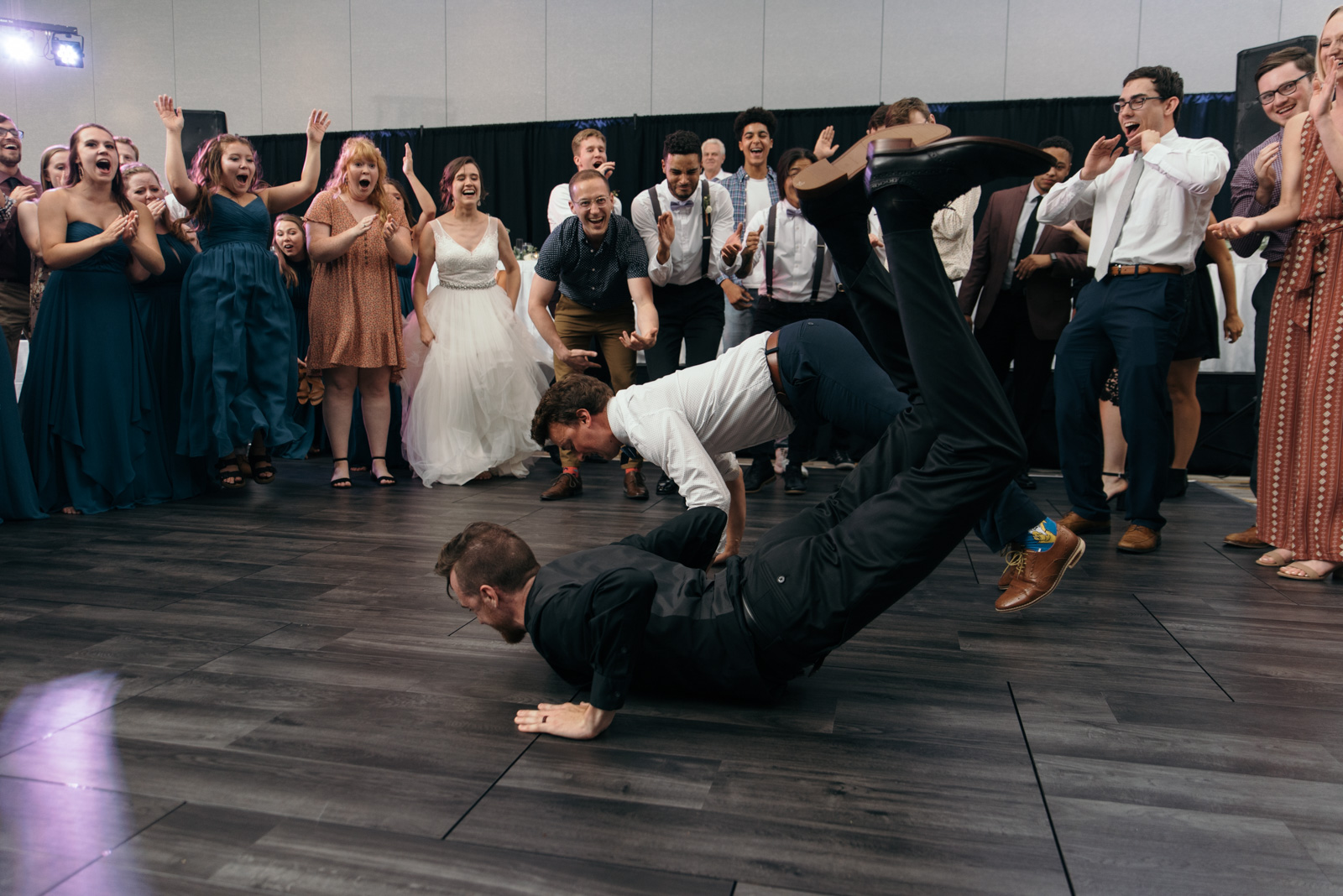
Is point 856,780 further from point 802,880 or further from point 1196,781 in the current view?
point 1196,781

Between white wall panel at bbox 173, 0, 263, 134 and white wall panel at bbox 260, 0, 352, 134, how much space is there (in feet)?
0.34

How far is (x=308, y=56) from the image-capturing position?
29.8 feet

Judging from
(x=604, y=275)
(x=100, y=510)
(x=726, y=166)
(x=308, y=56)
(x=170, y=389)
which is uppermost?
(x=308, y=56)

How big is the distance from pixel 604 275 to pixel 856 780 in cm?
288

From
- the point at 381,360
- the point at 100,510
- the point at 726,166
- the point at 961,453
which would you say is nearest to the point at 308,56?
the point at 726,166

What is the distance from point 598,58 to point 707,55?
1.01 m

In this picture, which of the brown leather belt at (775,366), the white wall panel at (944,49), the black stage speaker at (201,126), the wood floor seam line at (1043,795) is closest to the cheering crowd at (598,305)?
the brown leather belt at (775,366)

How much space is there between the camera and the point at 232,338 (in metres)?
3.78

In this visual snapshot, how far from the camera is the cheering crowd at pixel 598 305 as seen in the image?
2.81 meters

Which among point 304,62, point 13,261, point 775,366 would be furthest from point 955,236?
point 304,62

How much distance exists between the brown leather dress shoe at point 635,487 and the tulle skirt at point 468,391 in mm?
777

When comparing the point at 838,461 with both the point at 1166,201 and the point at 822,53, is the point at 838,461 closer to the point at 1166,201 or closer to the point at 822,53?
the point at 1166,201

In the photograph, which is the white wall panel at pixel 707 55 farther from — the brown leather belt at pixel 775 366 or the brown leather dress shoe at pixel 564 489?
the brown leather belt at pixel 775 366

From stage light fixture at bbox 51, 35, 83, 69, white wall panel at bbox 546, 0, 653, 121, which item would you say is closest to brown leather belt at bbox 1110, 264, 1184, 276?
white wall panel at bbox 546, 0, 653, 121
